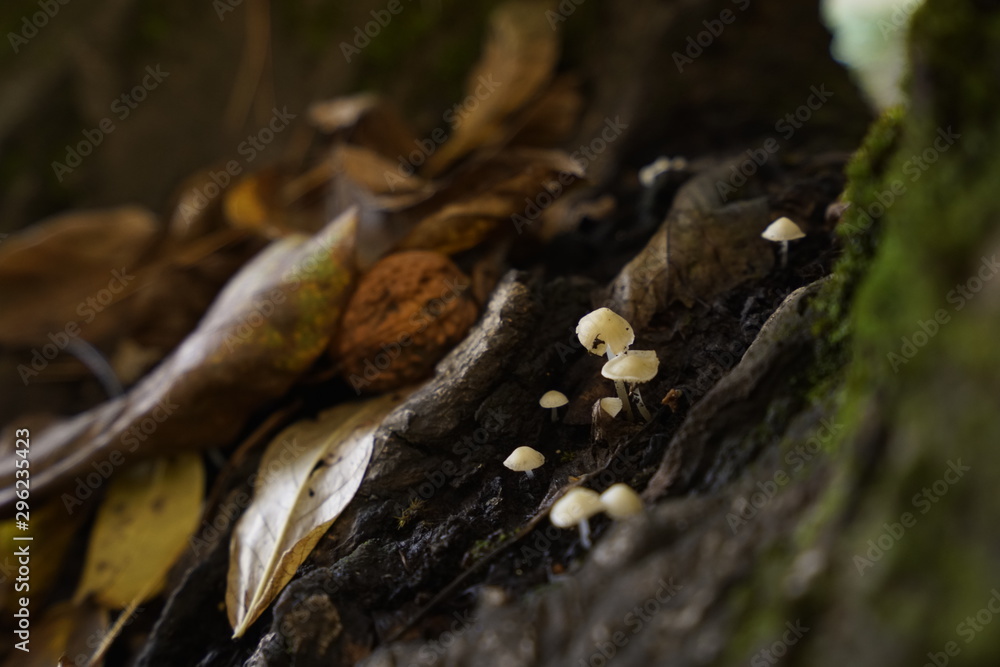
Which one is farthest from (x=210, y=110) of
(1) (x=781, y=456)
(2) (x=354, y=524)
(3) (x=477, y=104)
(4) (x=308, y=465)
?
(1) (x=781, y=456)

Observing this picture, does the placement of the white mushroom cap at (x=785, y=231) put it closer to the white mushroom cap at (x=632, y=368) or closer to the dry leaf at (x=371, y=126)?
the white mushroom cap at (x=632, y=368)

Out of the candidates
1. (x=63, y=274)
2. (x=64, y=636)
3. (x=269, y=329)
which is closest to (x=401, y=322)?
(x=269, y=329)

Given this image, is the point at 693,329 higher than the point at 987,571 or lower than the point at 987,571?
lower

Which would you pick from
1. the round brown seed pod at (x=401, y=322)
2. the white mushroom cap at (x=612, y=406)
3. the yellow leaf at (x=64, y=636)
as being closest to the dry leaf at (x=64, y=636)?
the yellow leaf at (x=64, y=636)

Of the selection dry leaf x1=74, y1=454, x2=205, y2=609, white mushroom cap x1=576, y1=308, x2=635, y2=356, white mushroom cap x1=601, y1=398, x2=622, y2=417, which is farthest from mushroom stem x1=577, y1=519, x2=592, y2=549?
dry leaf x1=74, y1=454, x2=205, y2=609

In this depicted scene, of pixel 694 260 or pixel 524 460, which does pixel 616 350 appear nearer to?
pixel 524 460

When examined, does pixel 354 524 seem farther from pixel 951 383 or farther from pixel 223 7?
pixel 223 7
